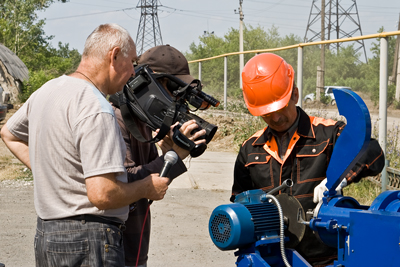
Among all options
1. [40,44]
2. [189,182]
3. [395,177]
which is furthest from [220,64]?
[40,44]

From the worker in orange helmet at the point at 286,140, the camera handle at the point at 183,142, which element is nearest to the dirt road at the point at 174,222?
the worker in orange helmet at the point at 286,140

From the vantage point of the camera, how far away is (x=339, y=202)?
188cm

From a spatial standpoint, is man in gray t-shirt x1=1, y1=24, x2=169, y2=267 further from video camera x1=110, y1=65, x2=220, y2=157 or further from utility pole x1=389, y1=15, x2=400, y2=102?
utility pole x1=389, y1=15, x2=400, y2=102

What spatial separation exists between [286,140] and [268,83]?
1.24 ft

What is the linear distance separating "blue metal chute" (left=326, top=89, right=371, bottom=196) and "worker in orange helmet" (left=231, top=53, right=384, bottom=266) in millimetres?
757

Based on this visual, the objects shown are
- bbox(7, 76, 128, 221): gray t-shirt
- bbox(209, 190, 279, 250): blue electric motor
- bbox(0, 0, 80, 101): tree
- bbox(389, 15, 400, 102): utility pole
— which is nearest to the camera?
bbox(209, 190, 279, 250): blue electric motor

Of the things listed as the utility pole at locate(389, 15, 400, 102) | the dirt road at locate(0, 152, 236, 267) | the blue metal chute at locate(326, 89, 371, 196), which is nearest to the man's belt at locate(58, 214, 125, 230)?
the blue metal chute at locate(326, 89, 371, 196)

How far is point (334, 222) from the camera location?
1810mm

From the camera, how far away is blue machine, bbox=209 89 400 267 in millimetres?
1624

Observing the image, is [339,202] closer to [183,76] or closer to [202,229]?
[183,76]

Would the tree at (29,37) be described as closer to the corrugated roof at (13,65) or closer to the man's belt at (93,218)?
the corrugated roof at (13,65)

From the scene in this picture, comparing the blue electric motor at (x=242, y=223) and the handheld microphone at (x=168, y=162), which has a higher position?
the handheld microphone at (x=168, y=162)

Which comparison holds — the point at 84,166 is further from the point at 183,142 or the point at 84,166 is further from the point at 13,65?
the point at 13,65

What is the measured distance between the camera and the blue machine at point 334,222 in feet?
5.33
